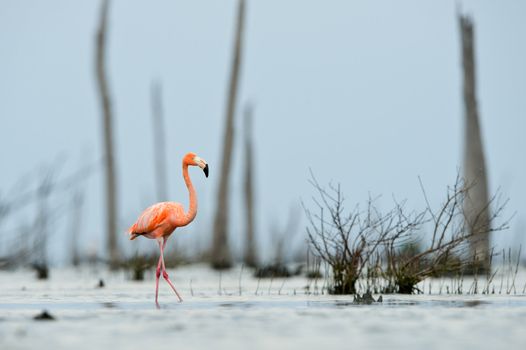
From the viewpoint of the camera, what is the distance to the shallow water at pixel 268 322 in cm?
738

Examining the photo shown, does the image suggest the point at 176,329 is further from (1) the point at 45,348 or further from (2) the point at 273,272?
(2) the point at 273,272

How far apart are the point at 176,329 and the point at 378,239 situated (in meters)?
4.64

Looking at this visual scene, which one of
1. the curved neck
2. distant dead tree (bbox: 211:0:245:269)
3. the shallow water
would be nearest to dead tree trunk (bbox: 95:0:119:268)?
distant dead tree (bbox: 211:0:245:269)

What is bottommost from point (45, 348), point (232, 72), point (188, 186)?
point (45, 348)

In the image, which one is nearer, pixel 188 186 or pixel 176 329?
pixel 176 329

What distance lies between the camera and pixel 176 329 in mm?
8266

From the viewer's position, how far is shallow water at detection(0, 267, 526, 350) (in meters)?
Result: 7.38

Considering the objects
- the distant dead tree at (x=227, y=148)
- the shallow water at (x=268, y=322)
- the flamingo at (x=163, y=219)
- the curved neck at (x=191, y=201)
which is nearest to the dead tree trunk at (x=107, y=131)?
the distant dead tree at (x=227, y=148)

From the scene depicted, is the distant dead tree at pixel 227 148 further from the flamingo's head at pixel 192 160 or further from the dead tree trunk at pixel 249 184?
the flamingo's head at pixel 192 160

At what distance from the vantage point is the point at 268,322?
28.9 feet

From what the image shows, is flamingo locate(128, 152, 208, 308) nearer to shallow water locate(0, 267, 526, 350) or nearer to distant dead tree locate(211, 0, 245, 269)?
shallow water locate(0, 267, 526, 350)

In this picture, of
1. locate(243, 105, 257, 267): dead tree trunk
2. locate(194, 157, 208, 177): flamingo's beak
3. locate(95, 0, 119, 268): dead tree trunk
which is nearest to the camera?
locate(194, 157, 208, 177): flamingo's beak

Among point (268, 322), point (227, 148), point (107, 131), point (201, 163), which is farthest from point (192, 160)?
point (107, 131)

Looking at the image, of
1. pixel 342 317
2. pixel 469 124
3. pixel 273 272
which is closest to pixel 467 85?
pixel 469 124
